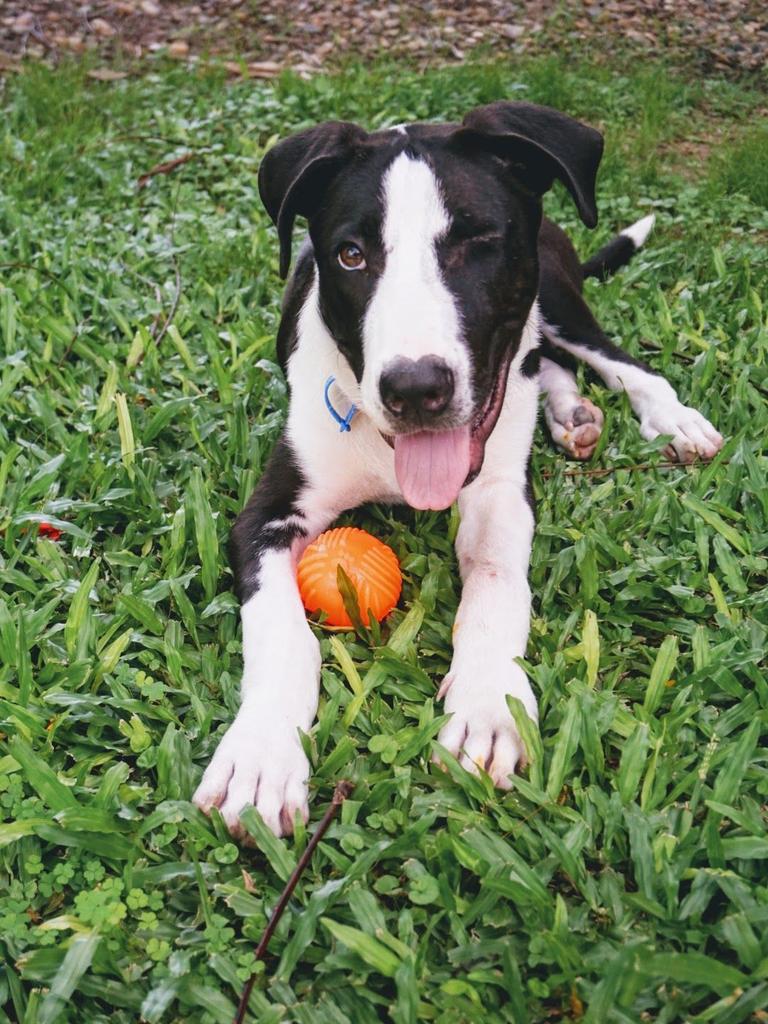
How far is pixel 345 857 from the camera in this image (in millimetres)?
2293

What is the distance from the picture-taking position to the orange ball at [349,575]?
2975 mm

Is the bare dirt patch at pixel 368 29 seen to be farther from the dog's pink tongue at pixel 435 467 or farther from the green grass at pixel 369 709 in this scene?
the dog's pink tongue at pixel 435 467

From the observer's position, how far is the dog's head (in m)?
2.74

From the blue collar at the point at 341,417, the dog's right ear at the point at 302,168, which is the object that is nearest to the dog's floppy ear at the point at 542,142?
the dog's right ear at the point at 302,168

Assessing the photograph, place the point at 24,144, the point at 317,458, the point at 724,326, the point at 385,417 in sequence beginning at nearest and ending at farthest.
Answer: the point at 385,417
the point at 317,458
the point at 724,326
the point at 24,144

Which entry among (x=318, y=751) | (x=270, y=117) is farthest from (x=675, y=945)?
(x=270, y=117)

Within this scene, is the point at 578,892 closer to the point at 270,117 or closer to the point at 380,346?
the point at 380,346

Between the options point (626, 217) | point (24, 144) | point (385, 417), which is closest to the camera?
point (385, 417)

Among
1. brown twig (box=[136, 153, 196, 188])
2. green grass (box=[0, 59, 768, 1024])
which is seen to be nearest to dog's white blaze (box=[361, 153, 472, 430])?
green grass (box=[0, 59, 768, 1024])

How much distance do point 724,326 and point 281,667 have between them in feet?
8.65

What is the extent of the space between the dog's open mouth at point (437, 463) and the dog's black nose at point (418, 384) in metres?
0.23

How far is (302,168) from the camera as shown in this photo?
2.96 metres

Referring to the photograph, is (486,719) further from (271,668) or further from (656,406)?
(656,406)

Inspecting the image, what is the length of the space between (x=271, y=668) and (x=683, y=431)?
1822 millimetres
